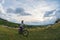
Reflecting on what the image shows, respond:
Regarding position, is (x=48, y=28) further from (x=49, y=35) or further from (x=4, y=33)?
(x=4, y=33)

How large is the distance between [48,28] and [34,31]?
Answer: 0.58 m

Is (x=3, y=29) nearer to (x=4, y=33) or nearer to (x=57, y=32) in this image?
(x=4, y=33)

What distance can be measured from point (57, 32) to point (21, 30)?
1.47m

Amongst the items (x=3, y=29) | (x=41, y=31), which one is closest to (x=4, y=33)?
(x=3, y=29)

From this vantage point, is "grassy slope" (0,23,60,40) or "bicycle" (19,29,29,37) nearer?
"grassy slope" (0,23,60,40)

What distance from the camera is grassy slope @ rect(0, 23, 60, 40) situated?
21.8 meters

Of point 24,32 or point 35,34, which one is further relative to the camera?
point 24,32

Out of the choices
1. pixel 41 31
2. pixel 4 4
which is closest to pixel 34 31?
pixel 41 31

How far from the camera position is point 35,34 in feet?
72.3

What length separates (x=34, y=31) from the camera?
71.7ft

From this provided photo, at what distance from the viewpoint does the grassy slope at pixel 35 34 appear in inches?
858

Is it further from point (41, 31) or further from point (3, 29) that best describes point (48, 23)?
point (3, 29)

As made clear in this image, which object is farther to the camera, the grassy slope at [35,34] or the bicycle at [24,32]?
the bicycle at [24,32]

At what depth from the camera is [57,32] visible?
2206 centimetres
